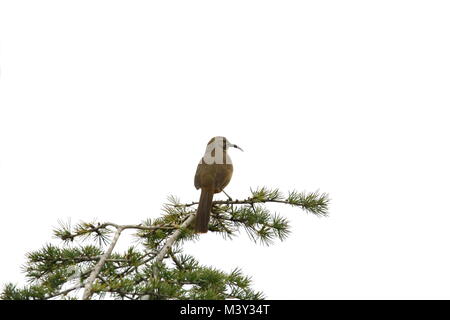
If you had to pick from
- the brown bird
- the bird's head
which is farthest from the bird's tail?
the bird's head

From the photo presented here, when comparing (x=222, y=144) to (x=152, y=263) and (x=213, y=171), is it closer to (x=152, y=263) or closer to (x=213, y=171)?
(x=213, y=171)

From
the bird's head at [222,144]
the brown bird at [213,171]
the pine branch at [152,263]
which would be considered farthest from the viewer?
the bird's head at [222,144]

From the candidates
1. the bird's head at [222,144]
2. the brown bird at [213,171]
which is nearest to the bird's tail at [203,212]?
the brown bird at [213,171]

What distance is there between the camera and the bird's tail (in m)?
4.63

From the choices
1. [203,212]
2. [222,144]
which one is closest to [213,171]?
[222,144]

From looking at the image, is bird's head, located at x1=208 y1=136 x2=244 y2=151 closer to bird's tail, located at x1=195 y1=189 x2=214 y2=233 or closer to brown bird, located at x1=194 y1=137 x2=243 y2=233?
brown bird, located at x1=194 y1=137 x2=243 y2=233

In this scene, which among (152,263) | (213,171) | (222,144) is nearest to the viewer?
(152,263)

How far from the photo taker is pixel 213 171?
18.2ft

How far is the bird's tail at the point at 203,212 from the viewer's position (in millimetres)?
4629

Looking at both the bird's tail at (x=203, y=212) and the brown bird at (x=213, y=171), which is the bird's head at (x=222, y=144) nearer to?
the brown bird at (x=213, y=171)

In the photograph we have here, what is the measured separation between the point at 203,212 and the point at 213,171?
84 cm

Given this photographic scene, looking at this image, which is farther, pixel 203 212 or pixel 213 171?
pixel 213 171

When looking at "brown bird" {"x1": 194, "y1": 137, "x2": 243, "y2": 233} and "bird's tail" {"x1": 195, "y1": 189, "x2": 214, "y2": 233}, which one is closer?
"bird's tail" {"x1": 195, "y1": 189, "x2": 214, "y2": 233}
